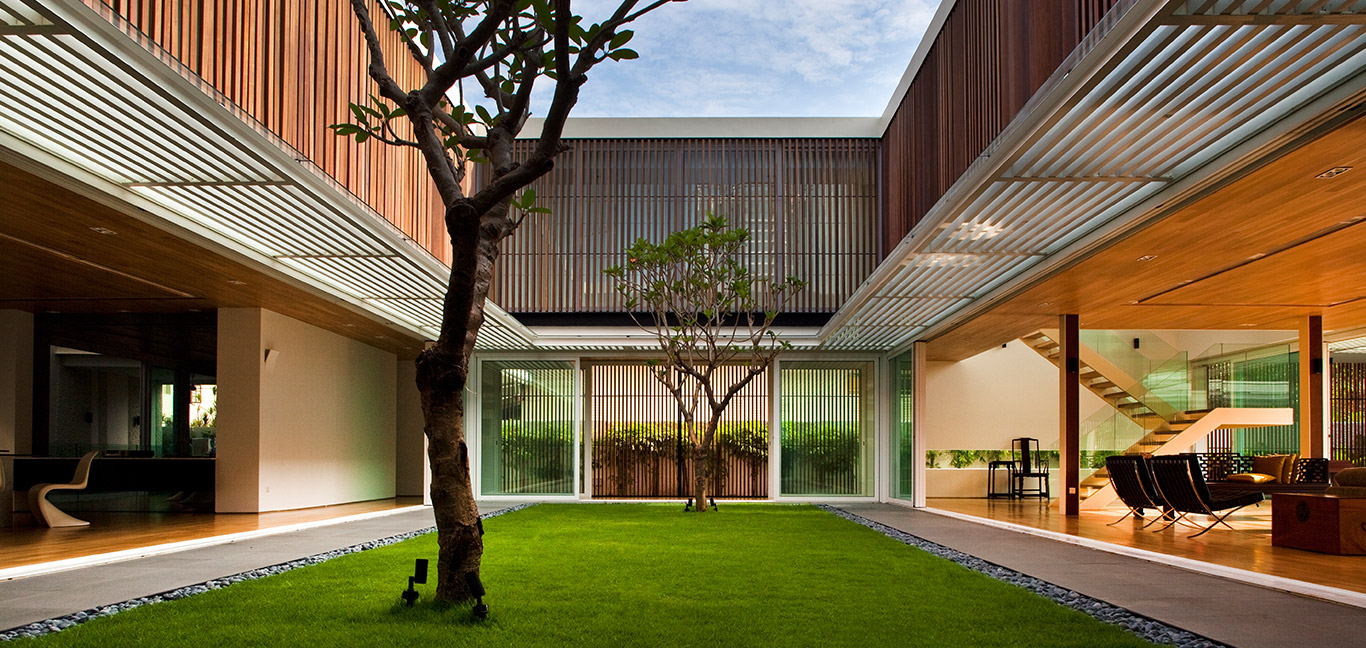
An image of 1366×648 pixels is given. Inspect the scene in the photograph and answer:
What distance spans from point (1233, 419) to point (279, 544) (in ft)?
46.2

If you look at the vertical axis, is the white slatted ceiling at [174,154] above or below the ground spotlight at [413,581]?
above

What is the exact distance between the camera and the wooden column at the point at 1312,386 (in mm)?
14094

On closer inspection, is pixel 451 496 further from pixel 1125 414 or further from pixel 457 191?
pixel 1125 414

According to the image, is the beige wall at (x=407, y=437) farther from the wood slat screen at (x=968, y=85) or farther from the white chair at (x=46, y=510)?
the wood slat screen at (x=968, y=85)

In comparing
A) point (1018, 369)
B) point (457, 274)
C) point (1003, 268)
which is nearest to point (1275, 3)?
point (457, 274)

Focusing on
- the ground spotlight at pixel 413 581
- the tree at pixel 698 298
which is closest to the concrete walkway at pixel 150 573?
the ground spotlight at pixel 413 581

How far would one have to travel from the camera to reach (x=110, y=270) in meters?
10.8

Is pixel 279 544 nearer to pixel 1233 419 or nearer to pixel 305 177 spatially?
pixel 305 177

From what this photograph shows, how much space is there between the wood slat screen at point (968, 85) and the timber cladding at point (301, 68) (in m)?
6.18

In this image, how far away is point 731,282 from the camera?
15.4 m

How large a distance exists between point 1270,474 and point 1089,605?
10746 millimetres

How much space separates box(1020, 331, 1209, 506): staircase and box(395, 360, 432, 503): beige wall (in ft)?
39.0

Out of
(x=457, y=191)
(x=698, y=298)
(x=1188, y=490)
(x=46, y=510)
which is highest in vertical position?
(x=698, y=298)

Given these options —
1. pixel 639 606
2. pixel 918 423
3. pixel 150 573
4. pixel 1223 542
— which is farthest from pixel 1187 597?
pixel 918 423
